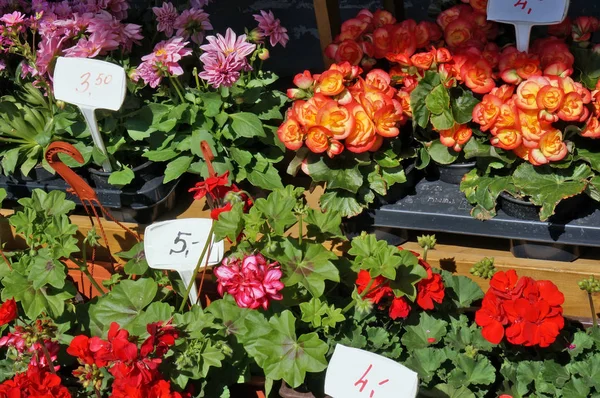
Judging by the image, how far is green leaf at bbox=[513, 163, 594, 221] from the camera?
68.4 inches

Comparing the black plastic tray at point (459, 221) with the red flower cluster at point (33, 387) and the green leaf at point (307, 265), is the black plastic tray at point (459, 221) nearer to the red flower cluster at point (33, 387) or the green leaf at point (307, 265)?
the green leaf at point (307, 265)

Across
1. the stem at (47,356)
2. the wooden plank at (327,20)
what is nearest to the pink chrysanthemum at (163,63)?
the wooden plank at (327,20)

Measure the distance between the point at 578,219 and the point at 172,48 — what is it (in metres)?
1.09

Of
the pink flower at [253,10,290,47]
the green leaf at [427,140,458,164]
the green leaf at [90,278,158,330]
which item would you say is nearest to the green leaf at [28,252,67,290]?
the green leaf at [90,278,158,330]

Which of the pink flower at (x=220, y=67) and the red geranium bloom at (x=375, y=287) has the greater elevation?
the pink flower at (x=220, y=67)

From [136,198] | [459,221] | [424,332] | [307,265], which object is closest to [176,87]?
[136,198]

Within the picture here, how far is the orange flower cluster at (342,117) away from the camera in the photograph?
1.84 meters

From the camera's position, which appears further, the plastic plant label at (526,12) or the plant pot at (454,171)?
the plant pot at (454,171)

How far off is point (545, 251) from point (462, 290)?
0.84 feet

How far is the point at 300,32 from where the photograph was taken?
2.92 meters

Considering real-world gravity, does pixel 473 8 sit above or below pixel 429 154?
above

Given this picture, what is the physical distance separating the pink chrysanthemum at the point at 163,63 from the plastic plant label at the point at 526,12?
0.79m

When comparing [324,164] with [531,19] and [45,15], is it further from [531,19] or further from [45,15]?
[45,15]

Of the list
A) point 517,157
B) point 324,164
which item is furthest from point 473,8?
point 324,164
